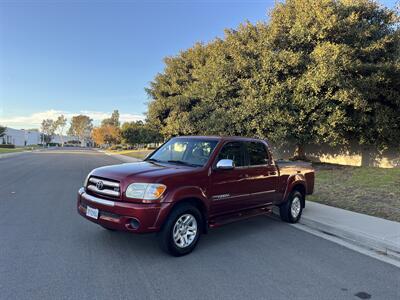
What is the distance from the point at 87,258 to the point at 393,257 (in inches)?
192

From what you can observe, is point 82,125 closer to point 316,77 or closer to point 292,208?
point 316,77

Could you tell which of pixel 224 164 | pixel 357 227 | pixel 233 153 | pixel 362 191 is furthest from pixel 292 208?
pixel 362 191

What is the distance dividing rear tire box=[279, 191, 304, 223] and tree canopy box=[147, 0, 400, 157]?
26.9 feet

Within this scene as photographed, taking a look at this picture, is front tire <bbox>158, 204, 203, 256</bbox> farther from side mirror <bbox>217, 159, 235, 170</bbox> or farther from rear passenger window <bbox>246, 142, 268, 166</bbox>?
rear passenger window <bbox>246, 142, 268, 166</bbox>

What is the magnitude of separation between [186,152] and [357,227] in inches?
152

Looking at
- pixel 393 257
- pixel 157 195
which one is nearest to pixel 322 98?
pixel 393 257

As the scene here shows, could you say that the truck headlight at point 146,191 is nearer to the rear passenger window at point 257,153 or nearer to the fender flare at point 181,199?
the fender flare at point 181,199

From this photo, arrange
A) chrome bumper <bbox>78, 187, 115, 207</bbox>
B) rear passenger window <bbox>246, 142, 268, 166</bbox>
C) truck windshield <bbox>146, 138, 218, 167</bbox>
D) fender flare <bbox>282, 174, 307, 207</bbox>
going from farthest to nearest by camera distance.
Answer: fender flare <bbox>282, 174, 307, 207</bbox>, rear passenger window <bbox>246, 142, 268, 166</bbox>, truck windshield <bbox>146, 138, 218, 167</bbox>, chrome bumper <bbox>78, 187, 115, 207</bbox>

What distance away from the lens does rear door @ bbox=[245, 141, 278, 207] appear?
262 inches

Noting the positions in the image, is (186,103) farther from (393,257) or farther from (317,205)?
(393,257)

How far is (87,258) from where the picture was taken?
496 centimetres

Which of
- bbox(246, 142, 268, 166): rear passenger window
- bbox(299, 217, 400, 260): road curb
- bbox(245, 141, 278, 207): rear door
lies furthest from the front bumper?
bbox(299, 217, 400, 260): road curb

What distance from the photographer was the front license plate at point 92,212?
5314 mm

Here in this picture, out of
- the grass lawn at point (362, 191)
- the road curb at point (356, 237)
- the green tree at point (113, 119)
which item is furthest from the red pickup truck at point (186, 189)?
the green tree at point (113, 119)
